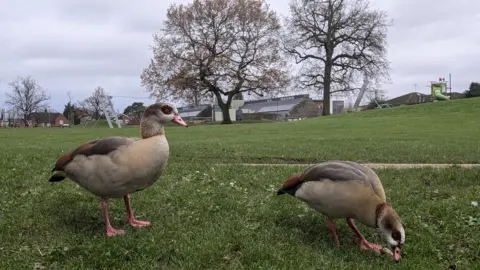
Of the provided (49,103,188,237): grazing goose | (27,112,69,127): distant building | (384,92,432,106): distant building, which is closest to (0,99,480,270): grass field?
(49,103,188,237): grazing goose

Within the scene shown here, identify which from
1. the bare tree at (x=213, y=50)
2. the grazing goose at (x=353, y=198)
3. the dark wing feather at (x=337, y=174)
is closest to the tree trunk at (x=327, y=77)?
the bare tree at (x=213, y=50)

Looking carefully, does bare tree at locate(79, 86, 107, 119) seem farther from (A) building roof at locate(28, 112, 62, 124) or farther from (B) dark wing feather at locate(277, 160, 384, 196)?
(B) dark wing feather at locate(277, 160, 384, 196)

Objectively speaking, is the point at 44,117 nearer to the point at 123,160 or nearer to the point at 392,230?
the point at 123,160

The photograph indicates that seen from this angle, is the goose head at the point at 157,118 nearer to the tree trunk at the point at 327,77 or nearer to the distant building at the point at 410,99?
the tree trunk at the point at 327,77

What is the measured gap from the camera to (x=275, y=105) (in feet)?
311

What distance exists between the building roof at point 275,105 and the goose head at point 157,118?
83.1 metres

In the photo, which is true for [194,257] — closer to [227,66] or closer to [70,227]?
[70,227]

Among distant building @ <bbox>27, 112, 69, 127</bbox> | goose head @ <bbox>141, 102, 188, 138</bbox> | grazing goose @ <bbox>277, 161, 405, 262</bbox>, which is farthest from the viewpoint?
distant building @ <bbox>27, 112, 69, 127</bbox>

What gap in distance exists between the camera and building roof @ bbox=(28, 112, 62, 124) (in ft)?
347

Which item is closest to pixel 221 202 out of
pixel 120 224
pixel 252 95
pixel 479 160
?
pixel 120 224

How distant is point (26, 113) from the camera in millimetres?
98938

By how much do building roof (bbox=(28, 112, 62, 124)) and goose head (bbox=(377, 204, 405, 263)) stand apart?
356ft

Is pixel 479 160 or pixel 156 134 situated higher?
pixel 156 134

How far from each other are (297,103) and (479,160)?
77862mm
